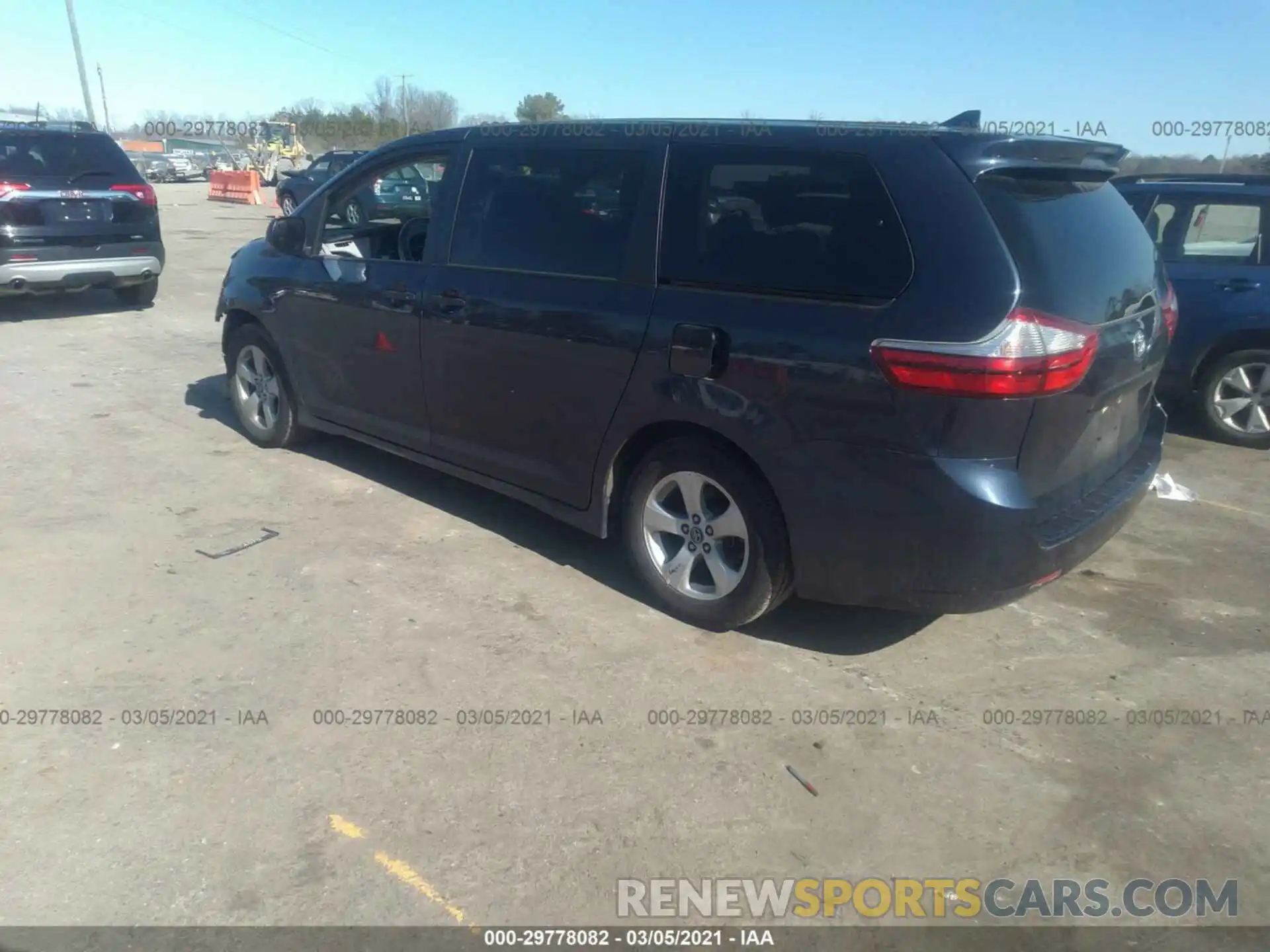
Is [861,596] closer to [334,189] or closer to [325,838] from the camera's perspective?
[325,838]

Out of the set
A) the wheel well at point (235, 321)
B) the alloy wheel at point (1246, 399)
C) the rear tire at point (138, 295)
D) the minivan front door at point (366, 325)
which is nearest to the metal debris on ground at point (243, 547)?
the minivan front door at point (366, 325)

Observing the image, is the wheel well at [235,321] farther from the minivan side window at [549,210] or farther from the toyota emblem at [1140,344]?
the toyota emblem at [1140,344]

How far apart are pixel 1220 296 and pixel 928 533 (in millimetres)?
4656

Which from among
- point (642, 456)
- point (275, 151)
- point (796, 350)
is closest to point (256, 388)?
point (642, 456)

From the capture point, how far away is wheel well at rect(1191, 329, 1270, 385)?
21.1ft

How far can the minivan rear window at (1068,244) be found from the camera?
3.15 meters

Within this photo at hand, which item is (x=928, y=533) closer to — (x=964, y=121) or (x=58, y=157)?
(x=964, y=121)

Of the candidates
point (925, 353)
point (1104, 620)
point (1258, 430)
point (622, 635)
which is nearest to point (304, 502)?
point (622, 635)

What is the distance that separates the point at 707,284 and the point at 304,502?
2.77 meters

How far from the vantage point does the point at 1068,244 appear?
3344 mm

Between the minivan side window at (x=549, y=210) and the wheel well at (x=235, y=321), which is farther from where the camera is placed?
the wheel well at (x=235, y=321)

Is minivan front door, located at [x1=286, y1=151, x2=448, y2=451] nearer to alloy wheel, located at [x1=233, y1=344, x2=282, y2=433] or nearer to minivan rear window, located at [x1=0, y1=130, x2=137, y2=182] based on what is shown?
alloy wheel, located at [x1=233, y1=344, x2=282, y2=433]

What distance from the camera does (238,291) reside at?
Result: 5902 millimetres

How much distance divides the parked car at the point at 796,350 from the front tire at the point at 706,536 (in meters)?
0.01
